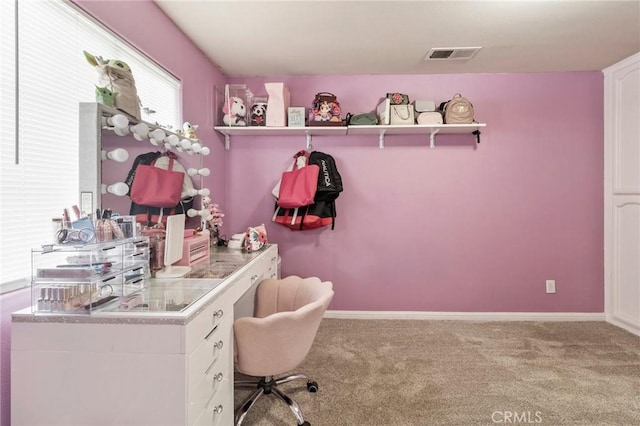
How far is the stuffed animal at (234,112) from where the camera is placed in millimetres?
2788

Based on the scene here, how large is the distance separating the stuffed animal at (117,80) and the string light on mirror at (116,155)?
199mm

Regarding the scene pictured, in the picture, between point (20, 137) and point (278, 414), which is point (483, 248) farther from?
point (20, 137)

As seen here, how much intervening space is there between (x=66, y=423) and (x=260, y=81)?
9.31 ft

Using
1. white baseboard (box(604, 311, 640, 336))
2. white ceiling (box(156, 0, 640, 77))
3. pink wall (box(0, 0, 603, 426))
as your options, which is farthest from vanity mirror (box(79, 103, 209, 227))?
white baseboard (box(604, 311, 640, 336))

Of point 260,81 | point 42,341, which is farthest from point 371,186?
point 42,341

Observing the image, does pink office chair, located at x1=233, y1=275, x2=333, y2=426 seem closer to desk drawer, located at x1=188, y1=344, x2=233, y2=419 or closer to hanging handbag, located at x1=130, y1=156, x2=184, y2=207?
desk drawer, located at x1=188, y1=344, x2=233, y2=419

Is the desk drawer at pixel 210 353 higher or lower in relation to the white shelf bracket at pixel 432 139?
lower

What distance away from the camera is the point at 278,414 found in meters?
1.72

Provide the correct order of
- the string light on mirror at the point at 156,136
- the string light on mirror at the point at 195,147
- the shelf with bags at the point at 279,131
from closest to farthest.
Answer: the string light on mirror at the point at 156,136 → the string light on mirror at the point at 195,147 → the shelf with bags at the point at 279,131

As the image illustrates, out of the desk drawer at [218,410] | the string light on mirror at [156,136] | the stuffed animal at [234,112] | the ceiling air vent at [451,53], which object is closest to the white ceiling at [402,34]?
the ceiling air vent at [451,53]

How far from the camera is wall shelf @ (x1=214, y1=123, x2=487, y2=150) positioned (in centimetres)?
277

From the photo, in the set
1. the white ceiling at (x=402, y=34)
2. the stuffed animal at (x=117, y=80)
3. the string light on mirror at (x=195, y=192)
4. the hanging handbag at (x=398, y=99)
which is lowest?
the string light on mirror at (x=195, y=192)

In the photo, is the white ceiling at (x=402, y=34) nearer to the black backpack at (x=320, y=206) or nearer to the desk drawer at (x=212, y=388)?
the black backpack at (x=320, y=206)

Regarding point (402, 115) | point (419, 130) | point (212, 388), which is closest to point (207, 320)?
point (212, 388)
